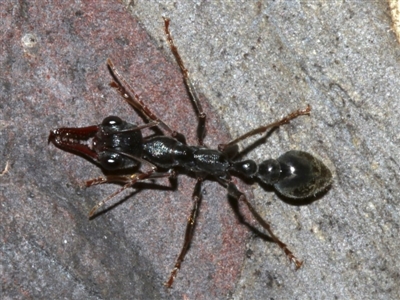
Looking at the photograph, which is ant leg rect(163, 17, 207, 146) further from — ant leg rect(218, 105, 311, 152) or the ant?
ant leg rect(218, 105, 311, 152)

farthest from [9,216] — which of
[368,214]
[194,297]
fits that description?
[368,214]

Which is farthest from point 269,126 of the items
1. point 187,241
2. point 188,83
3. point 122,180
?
point 122,180

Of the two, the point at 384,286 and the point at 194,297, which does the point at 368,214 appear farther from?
the point at 194,297

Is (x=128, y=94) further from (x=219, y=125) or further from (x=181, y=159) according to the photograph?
(x=219, y=125)

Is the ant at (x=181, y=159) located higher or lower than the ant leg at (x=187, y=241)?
higher

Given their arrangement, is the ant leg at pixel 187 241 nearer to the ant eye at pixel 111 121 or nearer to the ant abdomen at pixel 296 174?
the ant abdomen at pixel 296 174

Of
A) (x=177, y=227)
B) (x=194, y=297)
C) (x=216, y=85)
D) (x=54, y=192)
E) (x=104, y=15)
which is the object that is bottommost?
(x=194, y=297)

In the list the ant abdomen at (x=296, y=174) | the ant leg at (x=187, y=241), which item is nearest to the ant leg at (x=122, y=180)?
the ant leg at (x=187, y=241)

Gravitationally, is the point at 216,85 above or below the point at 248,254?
above
